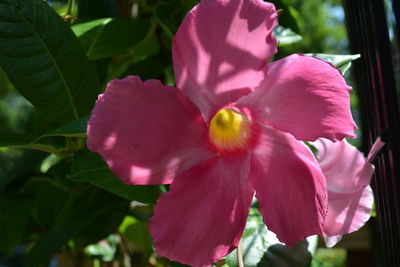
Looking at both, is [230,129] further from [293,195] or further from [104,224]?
[104,224]

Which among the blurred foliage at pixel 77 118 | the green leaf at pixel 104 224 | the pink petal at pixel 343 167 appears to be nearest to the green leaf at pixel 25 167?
the blurred foliage at pixel 77 118

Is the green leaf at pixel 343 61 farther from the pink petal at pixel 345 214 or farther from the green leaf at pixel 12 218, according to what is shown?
the green leaf at pixel 12 218

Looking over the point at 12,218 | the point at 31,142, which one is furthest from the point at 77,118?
the point at 12,218

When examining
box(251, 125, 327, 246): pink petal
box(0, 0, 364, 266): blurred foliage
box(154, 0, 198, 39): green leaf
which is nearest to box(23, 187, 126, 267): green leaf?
box(0, 0, 364, 266): blurred foliage

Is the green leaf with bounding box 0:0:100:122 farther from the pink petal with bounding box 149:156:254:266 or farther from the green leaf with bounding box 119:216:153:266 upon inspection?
the green leaf with bounding box 119:216:153:266

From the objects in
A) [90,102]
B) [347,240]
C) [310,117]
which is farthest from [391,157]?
[347,240]

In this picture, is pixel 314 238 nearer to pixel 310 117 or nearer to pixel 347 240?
pixel 310 117
